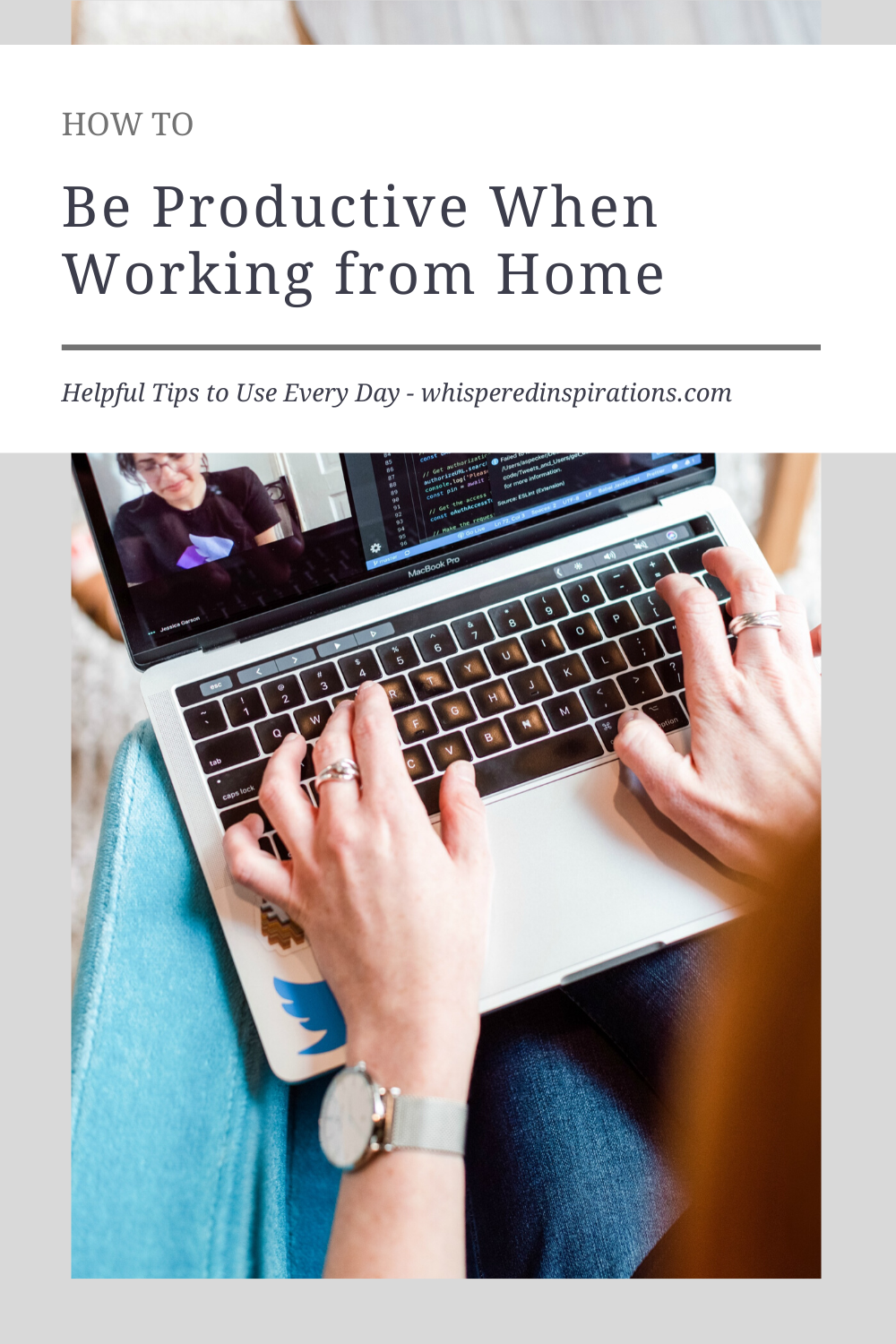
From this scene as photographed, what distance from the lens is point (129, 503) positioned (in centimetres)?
55

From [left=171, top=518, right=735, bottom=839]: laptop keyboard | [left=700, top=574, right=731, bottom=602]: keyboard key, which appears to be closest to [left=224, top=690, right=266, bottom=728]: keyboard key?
[left=171, top=518, right=735, bottom=839]: laptop keyboard

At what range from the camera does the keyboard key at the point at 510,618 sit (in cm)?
60

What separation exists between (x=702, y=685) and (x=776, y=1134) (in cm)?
28

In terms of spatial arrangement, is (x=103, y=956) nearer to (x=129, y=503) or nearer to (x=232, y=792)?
(x=232, y=792)

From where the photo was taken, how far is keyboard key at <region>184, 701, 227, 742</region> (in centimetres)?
58

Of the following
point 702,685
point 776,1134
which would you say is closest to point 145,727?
point 702,685

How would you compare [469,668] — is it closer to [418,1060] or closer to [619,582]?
[619,582]

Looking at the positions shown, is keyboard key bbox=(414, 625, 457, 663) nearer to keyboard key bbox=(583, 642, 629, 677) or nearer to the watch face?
keyboard key bbox=(583, 642, 629, 677)

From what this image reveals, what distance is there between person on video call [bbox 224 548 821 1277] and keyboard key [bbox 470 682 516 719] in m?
0.05

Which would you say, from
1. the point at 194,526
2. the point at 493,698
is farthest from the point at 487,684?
the point at 194,526

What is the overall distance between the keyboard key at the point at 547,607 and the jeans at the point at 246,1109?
251 mm

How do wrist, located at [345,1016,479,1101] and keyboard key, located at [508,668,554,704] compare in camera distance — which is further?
keyboard key, located at [508,668,554,704]

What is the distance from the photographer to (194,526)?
56 centimetres

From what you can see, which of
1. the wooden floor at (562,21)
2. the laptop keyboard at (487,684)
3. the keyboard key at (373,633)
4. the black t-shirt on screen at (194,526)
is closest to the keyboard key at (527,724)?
the laptop keyboard at (487,684)
